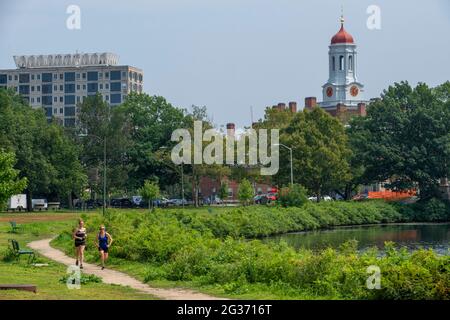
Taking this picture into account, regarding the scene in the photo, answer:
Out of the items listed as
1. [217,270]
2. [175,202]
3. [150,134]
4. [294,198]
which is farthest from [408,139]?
[217,270]

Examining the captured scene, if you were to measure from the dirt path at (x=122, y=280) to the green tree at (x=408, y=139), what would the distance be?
55064 millimetres

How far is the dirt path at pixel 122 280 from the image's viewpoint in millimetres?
25938

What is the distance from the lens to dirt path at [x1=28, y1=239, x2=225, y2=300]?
25938 mm

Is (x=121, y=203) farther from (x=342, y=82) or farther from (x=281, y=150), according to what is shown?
(x=342, y=82)

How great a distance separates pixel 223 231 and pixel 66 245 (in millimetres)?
18957

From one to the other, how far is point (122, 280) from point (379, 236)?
41.6 metres

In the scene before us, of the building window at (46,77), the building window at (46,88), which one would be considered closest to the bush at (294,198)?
the building window at (46,77)

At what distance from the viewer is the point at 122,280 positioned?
3094cm

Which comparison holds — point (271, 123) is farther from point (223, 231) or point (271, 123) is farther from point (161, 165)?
point (223, 231)

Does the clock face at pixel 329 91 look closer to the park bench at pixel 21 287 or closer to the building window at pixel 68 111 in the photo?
the building window at pixel 68 111

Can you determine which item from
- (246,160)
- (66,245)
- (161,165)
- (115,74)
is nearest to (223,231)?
(66,245)

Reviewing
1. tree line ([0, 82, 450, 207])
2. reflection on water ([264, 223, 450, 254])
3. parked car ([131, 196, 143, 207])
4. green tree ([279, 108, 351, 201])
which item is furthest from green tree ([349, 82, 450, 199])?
parked car ([131, 196, 143, 207])

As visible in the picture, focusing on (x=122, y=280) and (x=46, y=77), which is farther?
(x=46, y=77)

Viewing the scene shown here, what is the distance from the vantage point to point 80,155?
4087 inches
